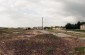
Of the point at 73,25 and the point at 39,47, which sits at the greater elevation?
the point at 73,25

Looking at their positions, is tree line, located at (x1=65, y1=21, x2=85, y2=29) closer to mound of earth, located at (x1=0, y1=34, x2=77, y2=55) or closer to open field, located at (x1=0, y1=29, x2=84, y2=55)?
open field, located at (x1=0, y1=29, x2=84, y2=55)

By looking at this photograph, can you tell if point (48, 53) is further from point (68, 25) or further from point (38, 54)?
point (68, 25)

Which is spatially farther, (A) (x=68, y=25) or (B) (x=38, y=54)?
(A) (x=68, y=25)

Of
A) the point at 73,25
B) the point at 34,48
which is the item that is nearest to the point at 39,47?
the point at 34,48

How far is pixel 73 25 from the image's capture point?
136750mm

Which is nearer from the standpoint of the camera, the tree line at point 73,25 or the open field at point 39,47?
the open field at point 39,47

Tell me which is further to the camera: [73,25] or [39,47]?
[73,25]

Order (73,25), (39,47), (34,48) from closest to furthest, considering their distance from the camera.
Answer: (34,48) → (39,47) → (73,25)

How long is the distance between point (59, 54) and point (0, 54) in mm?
5443

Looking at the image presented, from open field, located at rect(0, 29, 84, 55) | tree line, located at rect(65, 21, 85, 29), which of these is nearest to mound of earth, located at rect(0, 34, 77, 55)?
open field, located at rect(0, 29, 84, 55)

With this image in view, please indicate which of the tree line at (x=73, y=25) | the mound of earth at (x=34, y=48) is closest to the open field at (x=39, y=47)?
the mound of earth at (x=34, y=48)

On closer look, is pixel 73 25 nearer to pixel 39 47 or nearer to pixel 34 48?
pixel 39 47

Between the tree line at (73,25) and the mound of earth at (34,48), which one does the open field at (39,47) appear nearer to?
the mound of earth at (34,48)

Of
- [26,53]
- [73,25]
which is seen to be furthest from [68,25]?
[26,53]
